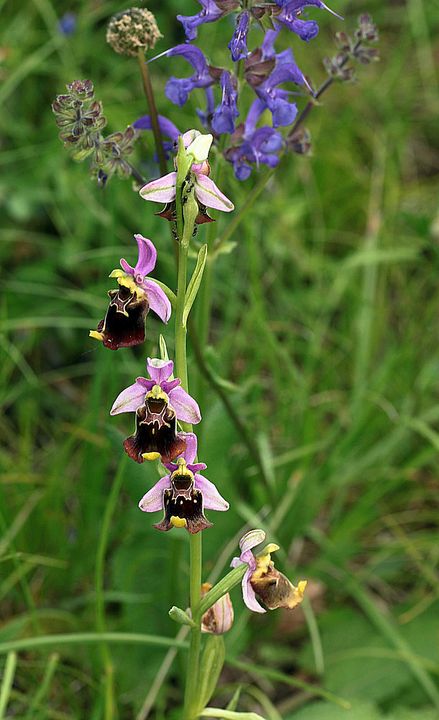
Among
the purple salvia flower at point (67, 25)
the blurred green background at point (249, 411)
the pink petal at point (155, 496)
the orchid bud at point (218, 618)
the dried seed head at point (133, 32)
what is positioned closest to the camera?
the pink petal at point (155, 496)

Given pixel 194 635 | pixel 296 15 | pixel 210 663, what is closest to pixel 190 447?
pixel 194 635

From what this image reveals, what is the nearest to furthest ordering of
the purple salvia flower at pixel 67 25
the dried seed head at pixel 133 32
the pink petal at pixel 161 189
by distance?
the pink petal at pixel 161 189 < the dried seed head at pixel 133 32 < the purple salvia flower at pixel 67 25

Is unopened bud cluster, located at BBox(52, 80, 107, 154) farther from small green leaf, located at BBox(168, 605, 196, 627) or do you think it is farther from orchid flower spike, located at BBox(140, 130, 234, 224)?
small green leaf, located at BBox(168, 605, 196, 627)

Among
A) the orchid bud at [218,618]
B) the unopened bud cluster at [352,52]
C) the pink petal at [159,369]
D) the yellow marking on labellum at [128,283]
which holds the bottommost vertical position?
the orchid bud at [218,618]

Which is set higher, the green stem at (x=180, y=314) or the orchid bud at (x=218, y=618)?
the green stem at (x=180, y=314)

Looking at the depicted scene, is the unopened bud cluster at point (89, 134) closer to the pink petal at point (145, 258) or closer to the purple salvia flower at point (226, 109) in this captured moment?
the purple salvia flower at point (226, 109)

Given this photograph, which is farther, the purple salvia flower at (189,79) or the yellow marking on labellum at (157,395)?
the purple salvia flower at (189,79)

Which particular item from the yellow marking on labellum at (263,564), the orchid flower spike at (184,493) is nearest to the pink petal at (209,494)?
the orchid flower spike at (184,493)
